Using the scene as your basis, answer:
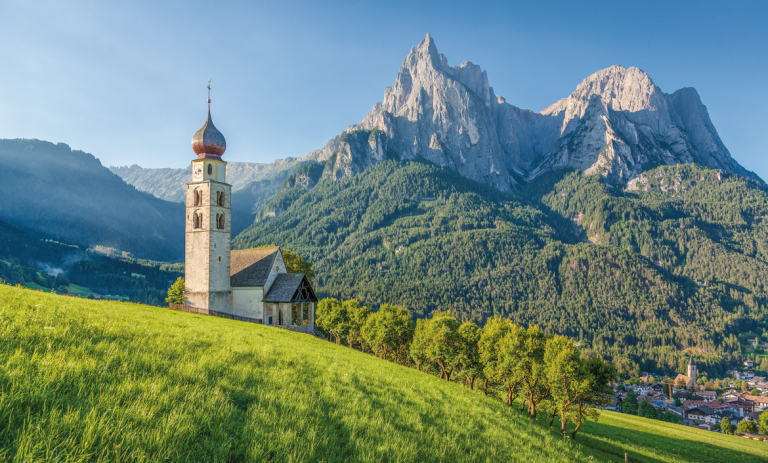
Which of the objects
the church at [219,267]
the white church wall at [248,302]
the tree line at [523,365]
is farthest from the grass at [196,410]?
the white church wall at [248,302]

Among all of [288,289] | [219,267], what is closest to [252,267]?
[219,267]

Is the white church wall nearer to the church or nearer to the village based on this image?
the church

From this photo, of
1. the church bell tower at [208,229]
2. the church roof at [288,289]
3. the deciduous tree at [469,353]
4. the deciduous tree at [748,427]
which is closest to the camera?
the deciduous tree at [469,353]

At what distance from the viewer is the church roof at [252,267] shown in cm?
5259

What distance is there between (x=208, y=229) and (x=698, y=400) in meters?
194

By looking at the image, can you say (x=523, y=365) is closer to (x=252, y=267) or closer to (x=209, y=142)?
(x=252, y=267)

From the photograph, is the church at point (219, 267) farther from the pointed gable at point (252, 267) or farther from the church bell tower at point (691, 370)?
the church bell tower at point (691, 370)

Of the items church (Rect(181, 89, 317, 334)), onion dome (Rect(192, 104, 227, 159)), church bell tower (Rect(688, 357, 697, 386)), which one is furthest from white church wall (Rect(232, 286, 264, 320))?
church bell tower (Rect(688, 357, 697, 386))

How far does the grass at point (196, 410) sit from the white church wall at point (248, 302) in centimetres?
4206

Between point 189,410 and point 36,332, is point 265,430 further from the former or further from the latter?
point 36,332

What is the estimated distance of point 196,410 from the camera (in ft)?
18.5

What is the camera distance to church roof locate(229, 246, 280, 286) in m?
52.6

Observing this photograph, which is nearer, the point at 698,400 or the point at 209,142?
the point at 209,142

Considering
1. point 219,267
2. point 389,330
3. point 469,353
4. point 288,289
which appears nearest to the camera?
point 469,353
